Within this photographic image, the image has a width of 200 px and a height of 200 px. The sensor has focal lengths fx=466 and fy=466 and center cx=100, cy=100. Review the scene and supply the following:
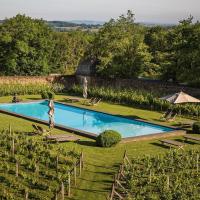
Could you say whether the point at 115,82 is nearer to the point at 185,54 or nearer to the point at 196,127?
the point at 185,54

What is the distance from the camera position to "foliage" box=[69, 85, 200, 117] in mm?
32128

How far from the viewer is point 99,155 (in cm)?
2106

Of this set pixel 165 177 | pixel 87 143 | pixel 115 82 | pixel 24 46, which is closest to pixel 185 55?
pixel 115 82

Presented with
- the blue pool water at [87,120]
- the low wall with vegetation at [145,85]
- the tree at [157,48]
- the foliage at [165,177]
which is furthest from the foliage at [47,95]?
the foliage at [165,177]

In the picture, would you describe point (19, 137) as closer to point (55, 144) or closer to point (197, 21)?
point (55, 144)

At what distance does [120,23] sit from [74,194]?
34.0 meters

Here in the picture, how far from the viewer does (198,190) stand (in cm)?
1608

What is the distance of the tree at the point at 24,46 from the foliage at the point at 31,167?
26497 mm

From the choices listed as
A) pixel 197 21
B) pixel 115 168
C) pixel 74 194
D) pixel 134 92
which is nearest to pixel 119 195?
pixel 74 194

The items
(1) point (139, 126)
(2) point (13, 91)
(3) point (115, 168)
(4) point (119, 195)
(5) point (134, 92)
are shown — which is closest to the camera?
(4) point (119, 195)

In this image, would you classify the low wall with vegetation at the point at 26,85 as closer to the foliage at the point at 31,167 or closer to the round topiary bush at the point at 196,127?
the foliage at the point at 31,167

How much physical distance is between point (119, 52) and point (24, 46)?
398 inches

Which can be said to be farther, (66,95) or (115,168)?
(66,95)

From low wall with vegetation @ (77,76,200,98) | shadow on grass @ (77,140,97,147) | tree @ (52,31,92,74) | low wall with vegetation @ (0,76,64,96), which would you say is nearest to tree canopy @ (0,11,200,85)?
low wall with vegetation @ (77,76,200,98)
